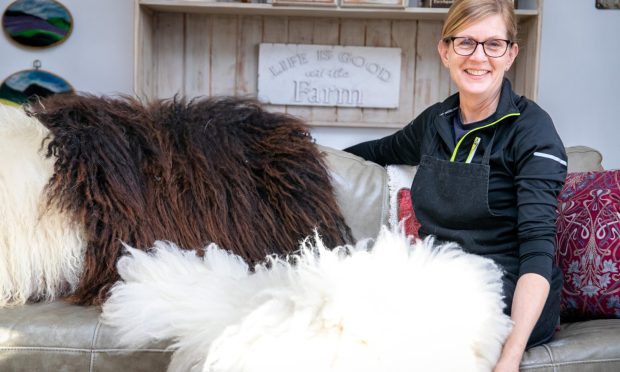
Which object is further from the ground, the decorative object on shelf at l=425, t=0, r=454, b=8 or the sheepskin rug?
the decorative object on shelf at l=425, t=0, r=454, b=8

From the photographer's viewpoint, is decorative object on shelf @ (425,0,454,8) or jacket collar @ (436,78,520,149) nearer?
jacket collar @ (436,78,520,149)

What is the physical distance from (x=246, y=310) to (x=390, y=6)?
184 centimetres

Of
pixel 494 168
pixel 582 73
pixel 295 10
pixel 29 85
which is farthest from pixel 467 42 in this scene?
pixel 29 85

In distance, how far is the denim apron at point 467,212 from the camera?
1.47m

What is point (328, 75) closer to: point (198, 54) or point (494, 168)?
point (198, 54)

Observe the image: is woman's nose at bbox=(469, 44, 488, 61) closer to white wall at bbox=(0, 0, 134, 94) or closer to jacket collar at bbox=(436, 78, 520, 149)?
jacket collar at bbox=(436, 78, 520, 149)

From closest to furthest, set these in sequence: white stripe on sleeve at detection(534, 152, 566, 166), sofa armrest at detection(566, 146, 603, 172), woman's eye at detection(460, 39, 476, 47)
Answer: white stripe on sleeve at detection(534, 152, 566, 166) → woman's eye at detection(460, 39, 476, 47) → sofa armrest at detection(566, 146, 603, 172)

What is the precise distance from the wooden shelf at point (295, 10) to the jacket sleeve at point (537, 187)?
4.71 ft

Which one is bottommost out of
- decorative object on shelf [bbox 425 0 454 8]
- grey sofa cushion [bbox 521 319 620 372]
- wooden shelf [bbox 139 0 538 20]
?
grey sofa cushion [bbox 521 319 620 372]

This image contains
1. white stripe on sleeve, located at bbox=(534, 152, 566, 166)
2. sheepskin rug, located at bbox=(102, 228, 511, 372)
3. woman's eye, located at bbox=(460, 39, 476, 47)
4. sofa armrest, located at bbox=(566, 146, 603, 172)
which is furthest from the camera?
sofa armrest, located at bbox=(566, 146, 603, 172)

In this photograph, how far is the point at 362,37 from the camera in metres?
3.13

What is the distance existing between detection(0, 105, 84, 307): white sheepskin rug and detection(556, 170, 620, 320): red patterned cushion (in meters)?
1.12

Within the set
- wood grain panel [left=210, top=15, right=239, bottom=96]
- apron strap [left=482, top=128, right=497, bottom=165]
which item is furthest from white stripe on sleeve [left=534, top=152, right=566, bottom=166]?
wood grain panel [left=210, top=15, right=239, bottom=96]

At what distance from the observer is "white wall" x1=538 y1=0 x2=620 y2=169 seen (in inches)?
124
